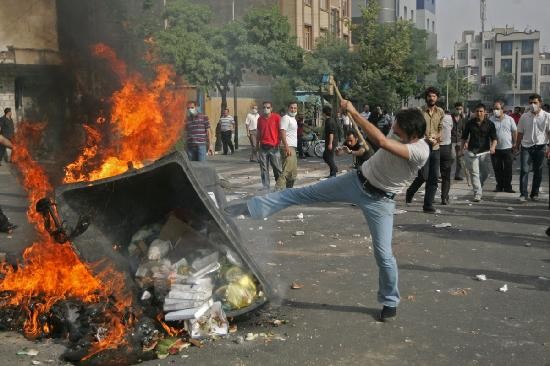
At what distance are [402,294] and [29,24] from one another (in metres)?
9.92

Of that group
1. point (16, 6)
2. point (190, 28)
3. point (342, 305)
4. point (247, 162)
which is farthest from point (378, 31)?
point (342, 305)

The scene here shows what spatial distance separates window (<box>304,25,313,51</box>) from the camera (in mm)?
39994

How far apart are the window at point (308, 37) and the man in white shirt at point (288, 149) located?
29210 millimetres

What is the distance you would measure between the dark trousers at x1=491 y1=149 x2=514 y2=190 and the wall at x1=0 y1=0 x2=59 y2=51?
8.32 metres

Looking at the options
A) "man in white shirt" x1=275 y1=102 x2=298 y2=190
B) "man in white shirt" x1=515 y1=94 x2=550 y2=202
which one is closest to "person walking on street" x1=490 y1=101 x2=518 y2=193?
"man in white shirt" x1=515 y1=94 x2=550 y2=202

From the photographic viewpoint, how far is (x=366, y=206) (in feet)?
15.7

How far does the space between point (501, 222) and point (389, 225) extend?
4.86 metres

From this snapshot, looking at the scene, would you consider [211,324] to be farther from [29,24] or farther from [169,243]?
[29,24]

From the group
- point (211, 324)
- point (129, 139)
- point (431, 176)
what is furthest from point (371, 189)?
point (431, 176)

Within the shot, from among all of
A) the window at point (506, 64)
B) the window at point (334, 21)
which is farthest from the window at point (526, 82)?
the window at point (334, 21)

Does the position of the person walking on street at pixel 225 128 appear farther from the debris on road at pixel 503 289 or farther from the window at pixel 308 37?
the debris on road at pixel 503 289

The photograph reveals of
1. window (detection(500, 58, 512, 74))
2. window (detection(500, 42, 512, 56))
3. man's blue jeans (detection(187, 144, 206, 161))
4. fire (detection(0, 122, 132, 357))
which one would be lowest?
fire (detection(0, 122, 132, 357))

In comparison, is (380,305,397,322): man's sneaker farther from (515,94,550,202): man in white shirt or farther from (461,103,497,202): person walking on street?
(515,94,550,202): man in white shirt

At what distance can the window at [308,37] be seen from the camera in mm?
39994
